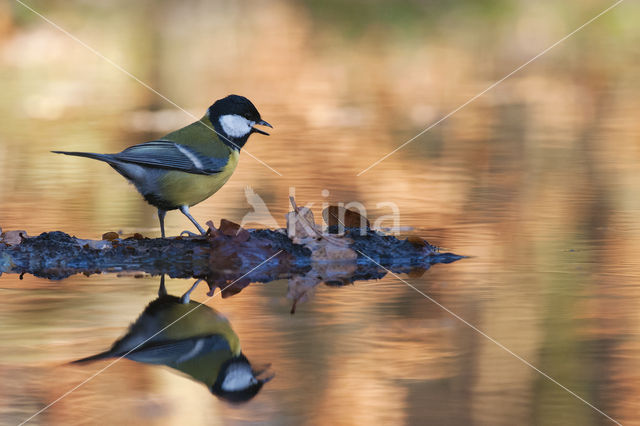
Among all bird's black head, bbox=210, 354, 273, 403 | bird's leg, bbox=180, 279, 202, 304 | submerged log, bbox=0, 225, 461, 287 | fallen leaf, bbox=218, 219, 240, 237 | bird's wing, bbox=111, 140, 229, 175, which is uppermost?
bird's wing, bbox=111, 140, 229, 175

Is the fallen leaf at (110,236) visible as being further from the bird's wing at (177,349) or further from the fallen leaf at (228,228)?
the bird's wing at (177,349)

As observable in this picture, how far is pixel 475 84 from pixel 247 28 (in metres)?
8.44

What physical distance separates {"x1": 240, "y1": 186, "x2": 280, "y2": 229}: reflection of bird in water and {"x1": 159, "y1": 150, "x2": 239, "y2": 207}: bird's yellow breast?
1.01 ft

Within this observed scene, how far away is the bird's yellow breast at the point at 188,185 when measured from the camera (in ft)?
19.4

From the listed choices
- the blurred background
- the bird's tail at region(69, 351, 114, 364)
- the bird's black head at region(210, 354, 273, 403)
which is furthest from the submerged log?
the bird's black head at region(210, 354, 273, 403)

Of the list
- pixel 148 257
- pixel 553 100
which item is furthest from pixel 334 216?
pixel 553 100

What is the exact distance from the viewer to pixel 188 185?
598cm

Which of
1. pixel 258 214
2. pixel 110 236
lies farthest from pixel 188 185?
pixel 258 214

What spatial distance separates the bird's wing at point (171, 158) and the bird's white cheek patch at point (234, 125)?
0.36 m

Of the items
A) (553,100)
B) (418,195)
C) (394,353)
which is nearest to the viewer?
(394,353)

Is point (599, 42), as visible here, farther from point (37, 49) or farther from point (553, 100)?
point (37, 49)

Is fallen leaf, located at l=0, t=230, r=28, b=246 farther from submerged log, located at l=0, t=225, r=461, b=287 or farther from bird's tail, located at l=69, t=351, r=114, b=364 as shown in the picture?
bird's tail, located at l=69, t=351, r=114, b=364

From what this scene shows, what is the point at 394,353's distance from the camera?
3857 mm

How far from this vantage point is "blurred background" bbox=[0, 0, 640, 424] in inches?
136
